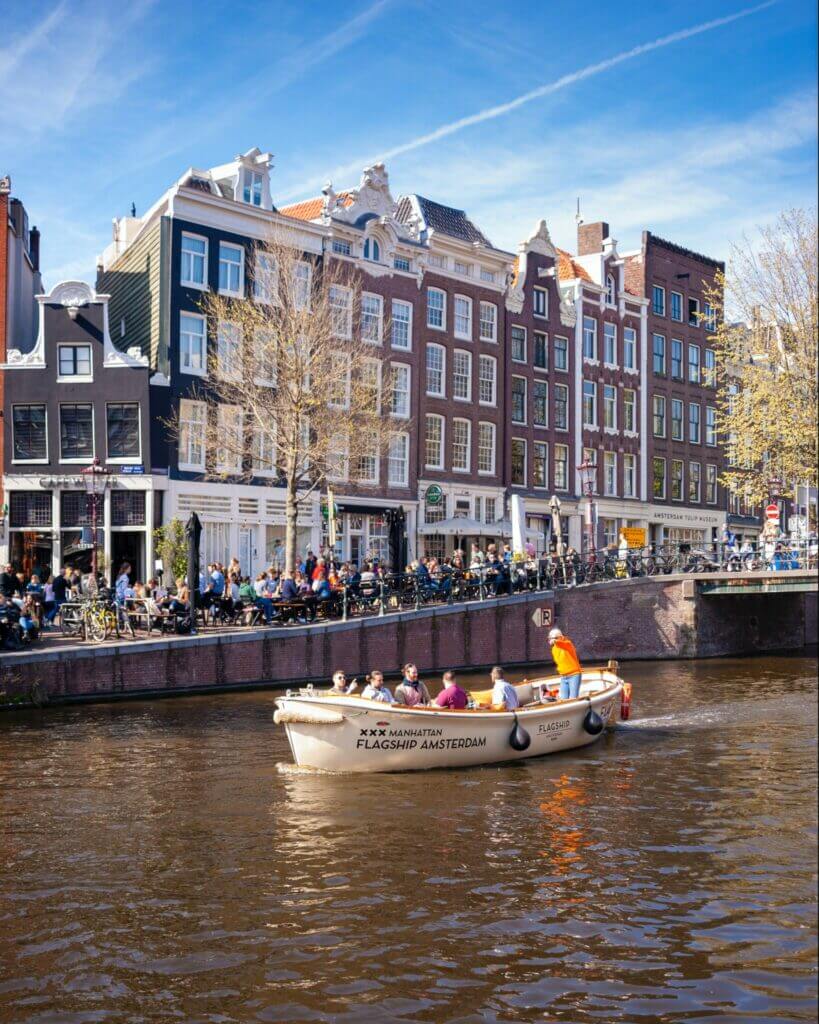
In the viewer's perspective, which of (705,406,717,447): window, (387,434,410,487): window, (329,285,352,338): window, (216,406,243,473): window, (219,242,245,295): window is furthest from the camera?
(705,406,717,447): window

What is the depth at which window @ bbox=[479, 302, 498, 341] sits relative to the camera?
5138 cm

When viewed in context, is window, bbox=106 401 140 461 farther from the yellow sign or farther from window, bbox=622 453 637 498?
window, bbox=622 453 637 498

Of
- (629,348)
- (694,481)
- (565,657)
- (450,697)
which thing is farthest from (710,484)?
(450,697)

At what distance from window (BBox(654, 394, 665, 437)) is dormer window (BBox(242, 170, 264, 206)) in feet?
90.7

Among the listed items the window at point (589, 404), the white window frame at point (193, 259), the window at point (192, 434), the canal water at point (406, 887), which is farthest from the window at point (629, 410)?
the canal water at point (406, 887)

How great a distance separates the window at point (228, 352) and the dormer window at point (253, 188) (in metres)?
5.44

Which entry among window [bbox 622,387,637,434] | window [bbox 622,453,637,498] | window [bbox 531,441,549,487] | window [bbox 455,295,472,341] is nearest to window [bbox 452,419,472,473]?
window [bbox 455,295,472,341]

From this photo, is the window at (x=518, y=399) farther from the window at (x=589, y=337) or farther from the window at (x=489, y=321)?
the window at (x=589, y=337)

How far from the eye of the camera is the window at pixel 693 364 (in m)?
64.5

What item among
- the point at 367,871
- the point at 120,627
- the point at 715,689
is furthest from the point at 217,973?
the point at 715,689

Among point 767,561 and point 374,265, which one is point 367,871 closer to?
point 767,561

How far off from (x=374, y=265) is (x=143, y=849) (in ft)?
115

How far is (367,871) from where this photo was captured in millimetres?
12602

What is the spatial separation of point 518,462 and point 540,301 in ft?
26.4
